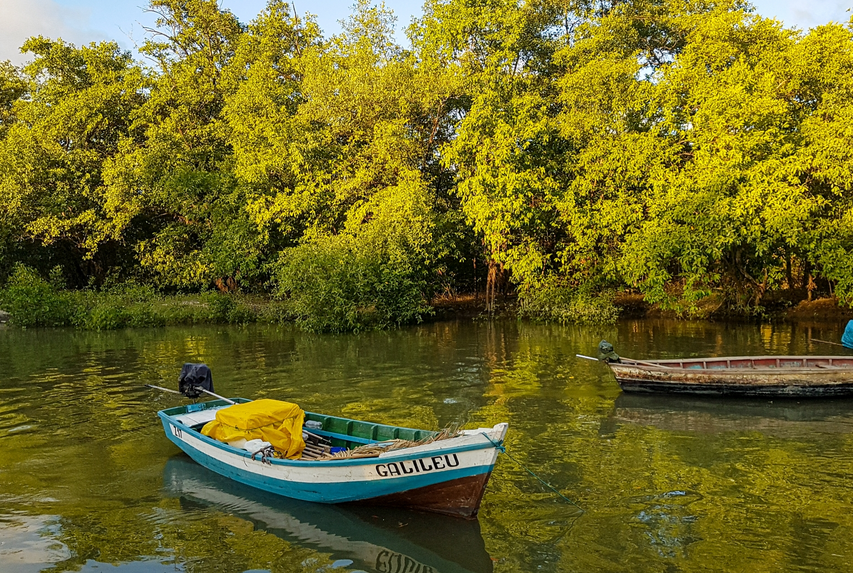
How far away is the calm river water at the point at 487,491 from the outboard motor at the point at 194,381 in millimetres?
1062

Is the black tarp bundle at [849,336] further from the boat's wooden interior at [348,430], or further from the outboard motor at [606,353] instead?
the boat's wooden interior at [348,430]

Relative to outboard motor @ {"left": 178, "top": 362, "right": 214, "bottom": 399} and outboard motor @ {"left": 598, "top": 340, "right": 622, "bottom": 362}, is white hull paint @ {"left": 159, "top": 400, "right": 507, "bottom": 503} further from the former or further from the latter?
outboard motor @ {"left": 598, "top": 340, "right": 622, "bottom": 362}

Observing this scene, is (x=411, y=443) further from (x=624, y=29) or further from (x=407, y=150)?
(x=624, y=29)

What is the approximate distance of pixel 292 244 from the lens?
36875mm

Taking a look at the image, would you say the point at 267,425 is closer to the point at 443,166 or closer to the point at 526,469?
the point at 526,469

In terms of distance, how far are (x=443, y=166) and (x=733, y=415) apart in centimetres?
2166

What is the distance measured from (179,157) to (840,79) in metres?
31.2

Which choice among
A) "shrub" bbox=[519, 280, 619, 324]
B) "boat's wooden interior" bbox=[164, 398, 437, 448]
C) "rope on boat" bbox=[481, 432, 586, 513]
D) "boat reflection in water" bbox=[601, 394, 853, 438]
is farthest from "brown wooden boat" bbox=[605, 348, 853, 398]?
"shrub" bbox=[519, 280, 619, 324]

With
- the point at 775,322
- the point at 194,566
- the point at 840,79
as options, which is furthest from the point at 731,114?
the point at 194,566

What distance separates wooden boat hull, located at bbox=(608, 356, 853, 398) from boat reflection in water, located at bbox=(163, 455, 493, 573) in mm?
8373

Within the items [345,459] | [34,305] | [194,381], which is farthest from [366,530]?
[34,305]

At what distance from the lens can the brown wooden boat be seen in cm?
1455

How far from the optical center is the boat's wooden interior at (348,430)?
986 centimetres

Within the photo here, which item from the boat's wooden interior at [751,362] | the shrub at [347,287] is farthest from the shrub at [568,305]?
the boat's wooden interior at [751,362]
